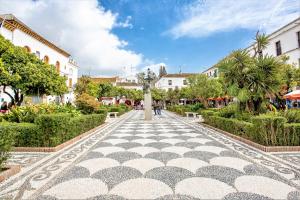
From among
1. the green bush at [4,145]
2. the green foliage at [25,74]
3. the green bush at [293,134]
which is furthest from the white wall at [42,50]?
the green bush at [293,134]

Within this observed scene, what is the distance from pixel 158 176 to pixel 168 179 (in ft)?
0.70

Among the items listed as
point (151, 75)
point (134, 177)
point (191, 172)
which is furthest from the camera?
point (151, 75)

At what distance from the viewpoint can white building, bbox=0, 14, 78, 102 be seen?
18289 mm

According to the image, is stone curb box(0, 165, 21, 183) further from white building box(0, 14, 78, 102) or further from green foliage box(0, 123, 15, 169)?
white building box(0, 14, 78, 102)

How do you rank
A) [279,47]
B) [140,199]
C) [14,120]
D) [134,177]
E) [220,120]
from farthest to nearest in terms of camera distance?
[279,47] → [220,120] → [14,120] → [134,177] → [140,199]

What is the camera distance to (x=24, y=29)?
2008 cm

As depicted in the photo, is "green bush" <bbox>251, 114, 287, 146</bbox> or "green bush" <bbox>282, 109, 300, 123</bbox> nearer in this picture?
"green bush" <bbox>251, 114, 287, 146</bbox>

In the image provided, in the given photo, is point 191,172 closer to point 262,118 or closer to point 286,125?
point 262,118

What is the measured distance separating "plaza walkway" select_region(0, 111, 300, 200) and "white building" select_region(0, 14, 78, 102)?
14362 mm

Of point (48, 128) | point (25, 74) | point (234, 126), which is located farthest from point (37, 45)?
point (234, 126)

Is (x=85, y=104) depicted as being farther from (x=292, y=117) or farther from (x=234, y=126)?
(x=292, y=117)

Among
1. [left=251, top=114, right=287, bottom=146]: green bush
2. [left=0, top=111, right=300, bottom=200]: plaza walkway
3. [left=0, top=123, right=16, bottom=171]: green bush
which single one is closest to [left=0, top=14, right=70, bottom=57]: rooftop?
[left=0, top=123, right=16, bottom=171]: green bush

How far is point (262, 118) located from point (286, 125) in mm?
633

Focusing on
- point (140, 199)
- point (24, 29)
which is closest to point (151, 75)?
point (24, 29)
